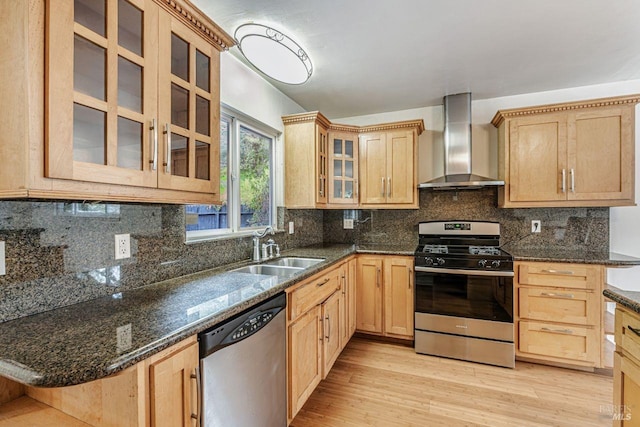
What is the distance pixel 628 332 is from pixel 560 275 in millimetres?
1416

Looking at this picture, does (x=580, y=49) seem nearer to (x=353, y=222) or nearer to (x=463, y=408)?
(x=353, y=222)

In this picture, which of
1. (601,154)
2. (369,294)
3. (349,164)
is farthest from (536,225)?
(349,164)

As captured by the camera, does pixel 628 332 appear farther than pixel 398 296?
No

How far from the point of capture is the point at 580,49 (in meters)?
2.13

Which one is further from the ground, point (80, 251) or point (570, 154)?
point (570, 154)

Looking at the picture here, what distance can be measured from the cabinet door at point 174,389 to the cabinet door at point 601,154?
3157 millimetres

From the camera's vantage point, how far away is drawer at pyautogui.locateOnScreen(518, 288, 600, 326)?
231 cm

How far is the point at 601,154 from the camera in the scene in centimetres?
249

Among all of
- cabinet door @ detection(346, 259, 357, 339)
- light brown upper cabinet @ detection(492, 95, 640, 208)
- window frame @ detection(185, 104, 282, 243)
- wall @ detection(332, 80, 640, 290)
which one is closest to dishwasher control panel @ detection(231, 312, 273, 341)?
window frame @ detection(185, 104, 282, 243)

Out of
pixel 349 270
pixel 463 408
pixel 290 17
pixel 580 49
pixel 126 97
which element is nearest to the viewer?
pixel 126 97

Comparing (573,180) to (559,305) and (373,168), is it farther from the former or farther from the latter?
(373,168)

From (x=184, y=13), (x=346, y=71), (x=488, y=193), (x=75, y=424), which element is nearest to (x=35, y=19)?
(x=184, y=13)

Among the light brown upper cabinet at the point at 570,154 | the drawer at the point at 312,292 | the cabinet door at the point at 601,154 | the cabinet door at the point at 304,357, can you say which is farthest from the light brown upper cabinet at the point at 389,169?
the cabinet door at the point at 304,357

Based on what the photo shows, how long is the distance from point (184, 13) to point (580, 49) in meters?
2.68
